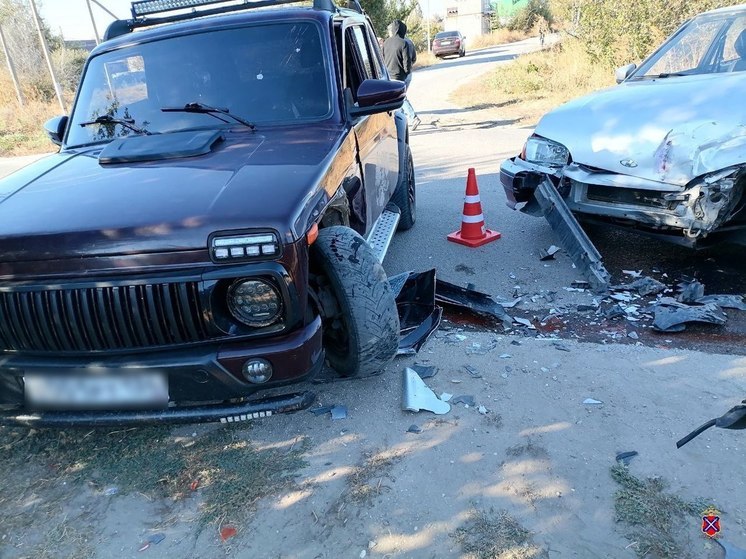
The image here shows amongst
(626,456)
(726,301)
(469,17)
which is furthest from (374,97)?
(469,17)

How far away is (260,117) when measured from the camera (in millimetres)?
3453

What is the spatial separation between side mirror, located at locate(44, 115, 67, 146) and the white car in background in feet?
12.1

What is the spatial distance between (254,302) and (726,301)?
352 centimetres

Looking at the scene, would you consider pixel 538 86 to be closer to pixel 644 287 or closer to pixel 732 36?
pixel 732 36

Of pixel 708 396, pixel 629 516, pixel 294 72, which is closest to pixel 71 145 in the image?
pixel 294 72

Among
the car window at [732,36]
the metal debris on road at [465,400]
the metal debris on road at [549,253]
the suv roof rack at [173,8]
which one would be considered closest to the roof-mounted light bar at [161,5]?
the suv roof rack at [173,8]

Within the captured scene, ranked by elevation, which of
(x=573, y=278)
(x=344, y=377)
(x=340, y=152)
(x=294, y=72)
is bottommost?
(x=573, y=278)

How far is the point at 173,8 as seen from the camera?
4.15 m

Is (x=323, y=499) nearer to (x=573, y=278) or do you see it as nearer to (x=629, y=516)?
(x=629, y=516)

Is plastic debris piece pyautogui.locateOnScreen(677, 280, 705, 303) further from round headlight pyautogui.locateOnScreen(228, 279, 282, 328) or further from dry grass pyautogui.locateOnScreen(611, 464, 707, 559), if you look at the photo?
round headlight pyautogui.locateOnScreen(228, 279, 282, 328)

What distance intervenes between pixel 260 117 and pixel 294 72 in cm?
37

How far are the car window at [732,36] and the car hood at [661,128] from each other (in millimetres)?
476

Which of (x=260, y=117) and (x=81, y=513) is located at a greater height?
(x=260, y=117)

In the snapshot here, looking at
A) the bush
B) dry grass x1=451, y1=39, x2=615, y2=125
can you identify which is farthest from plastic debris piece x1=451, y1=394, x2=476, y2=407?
the bush
